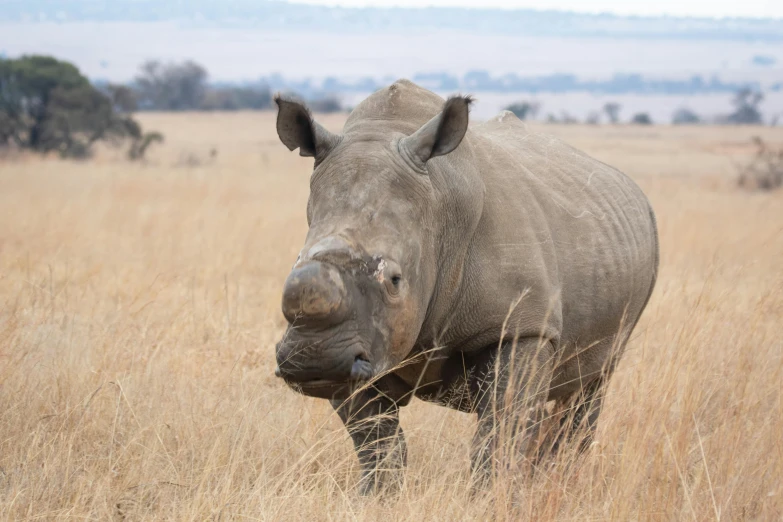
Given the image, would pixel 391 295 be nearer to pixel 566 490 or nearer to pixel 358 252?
pixel 358 252

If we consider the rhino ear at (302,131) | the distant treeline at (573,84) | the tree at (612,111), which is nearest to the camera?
the rhino ear at (302,131)

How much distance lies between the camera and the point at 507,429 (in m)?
3.98

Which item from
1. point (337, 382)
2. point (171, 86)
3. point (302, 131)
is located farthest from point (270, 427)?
point (171, 86)

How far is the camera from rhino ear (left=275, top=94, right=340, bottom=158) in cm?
383

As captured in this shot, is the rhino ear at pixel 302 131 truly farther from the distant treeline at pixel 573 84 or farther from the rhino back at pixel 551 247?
the distant treeline at pixel 573 84

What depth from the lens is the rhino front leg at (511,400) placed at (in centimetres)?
393

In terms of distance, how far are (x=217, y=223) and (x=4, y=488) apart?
883cm

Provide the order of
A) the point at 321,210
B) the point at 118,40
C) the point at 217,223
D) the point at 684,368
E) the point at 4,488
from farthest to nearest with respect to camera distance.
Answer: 1. the point at 118,40
2. the point at 217,223
3. the point at 684,368
4. the point at 4,488
5. the point at 321,210

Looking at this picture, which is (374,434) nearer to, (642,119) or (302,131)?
(302,131)

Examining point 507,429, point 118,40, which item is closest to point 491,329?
point 507,429

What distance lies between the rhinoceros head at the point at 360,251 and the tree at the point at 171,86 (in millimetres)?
61086

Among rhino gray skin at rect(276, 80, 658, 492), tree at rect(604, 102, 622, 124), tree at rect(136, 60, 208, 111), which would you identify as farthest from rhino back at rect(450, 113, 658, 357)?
tree at rect(604, 102, 622, 124)

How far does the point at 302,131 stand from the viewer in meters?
3.92

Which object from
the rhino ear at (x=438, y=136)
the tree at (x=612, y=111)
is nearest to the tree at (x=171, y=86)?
the tree at (x=612, y=111)
